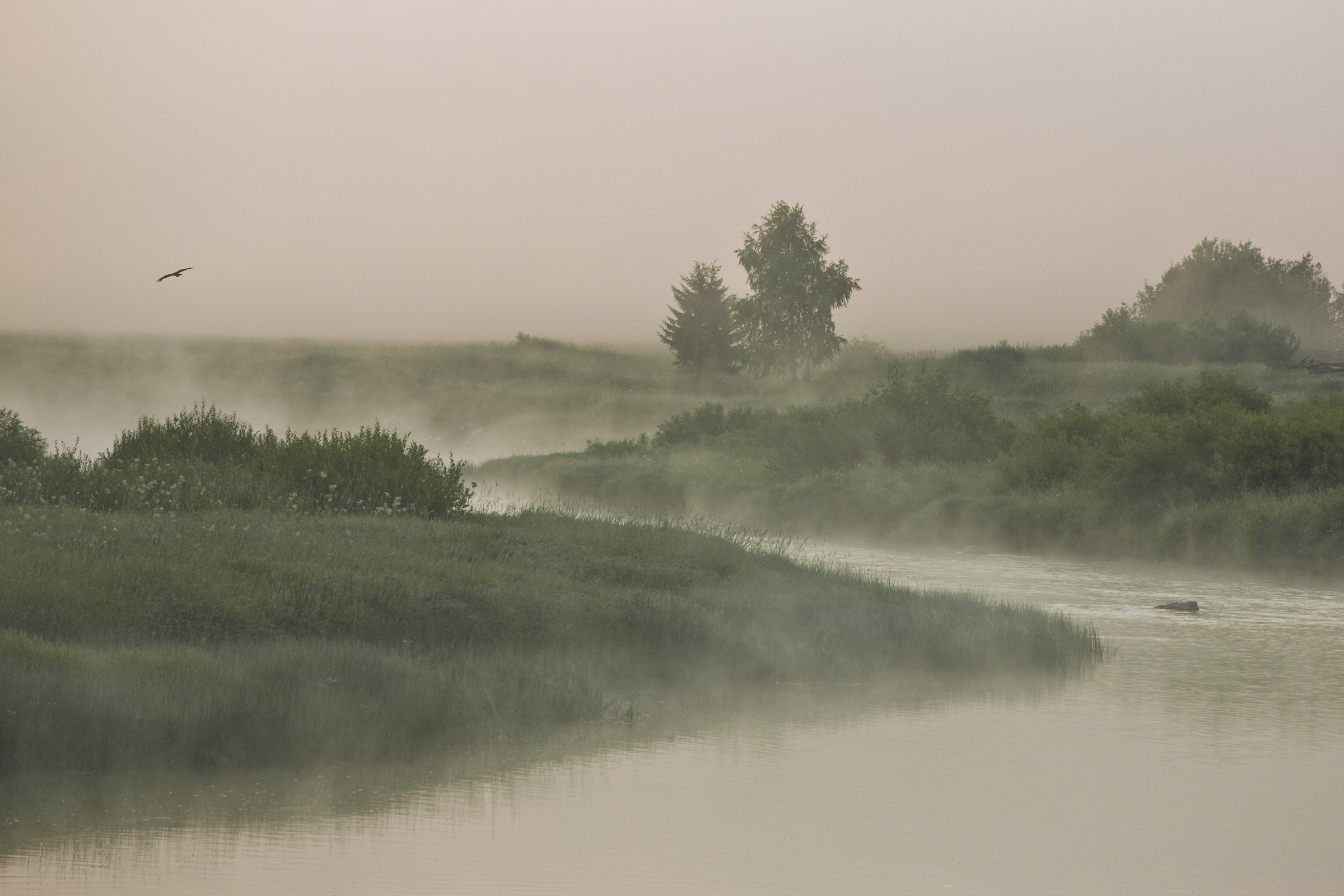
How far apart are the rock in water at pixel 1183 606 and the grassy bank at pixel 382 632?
160 inches

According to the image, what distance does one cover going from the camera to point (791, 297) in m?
70.9

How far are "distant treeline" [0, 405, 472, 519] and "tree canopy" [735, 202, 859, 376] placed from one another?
1990 inches

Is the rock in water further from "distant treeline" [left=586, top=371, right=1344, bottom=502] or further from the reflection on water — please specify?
"distant treeline" [left=586, top=371, right=1344, bottom=502]

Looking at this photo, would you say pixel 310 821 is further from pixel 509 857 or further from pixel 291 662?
pixel 291 662

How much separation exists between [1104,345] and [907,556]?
4151cm

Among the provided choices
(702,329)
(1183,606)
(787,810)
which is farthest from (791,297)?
(787,810)

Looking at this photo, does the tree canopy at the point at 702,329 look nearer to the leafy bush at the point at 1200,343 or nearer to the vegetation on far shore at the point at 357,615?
the leafy bush at the point at 1200,343

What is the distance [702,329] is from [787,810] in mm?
72644

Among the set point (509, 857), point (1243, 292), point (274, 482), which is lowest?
point (509, 857)

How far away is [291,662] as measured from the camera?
35.7 ft

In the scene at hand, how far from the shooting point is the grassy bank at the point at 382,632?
9.75 meters

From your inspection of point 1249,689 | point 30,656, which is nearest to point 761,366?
point 1249,689

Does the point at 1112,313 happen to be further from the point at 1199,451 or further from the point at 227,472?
the point at 227,472

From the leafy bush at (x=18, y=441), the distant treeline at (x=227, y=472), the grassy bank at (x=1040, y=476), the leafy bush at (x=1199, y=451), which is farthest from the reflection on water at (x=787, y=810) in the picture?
the leafy bush at (x=1199, y=451)
